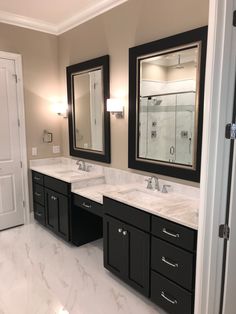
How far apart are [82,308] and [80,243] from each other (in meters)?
1.07

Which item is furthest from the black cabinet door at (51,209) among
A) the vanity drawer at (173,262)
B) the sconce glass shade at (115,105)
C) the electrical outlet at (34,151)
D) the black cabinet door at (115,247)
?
the vanity drawer at (173,262)

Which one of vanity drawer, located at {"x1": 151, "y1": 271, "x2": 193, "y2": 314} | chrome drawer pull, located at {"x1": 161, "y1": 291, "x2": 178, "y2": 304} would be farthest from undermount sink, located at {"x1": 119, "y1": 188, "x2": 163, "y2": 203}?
chrome drawer pull, located at {"x1": 161, "y1": 291, "x2": 178, "y2": 304}

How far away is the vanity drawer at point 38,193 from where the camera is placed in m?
3.65

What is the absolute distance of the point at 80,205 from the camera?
2.99 m

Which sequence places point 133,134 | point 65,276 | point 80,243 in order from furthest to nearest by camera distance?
point 80,243, point 133,134, point 65,276

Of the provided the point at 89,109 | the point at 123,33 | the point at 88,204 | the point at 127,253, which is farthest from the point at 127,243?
the point at 123,33

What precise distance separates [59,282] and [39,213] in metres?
1.42

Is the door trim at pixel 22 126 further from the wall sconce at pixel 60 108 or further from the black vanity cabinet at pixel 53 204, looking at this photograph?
the wall sconce at pixel 60 108

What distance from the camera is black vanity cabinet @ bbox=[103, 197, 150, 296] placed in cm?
217

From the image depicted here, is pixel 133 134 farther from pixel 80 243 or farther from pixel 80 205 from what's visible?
pixel 80 243

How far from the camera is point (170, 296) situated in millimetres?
2006

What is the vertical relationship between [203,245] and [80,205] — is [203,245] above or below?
above

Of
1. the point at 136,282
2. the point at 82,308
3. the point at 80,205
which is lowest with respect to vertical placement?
the point at 82,308

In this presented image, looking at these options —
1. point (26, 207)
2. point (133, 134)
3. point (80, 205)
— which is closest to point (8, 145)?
point (26, 207)
